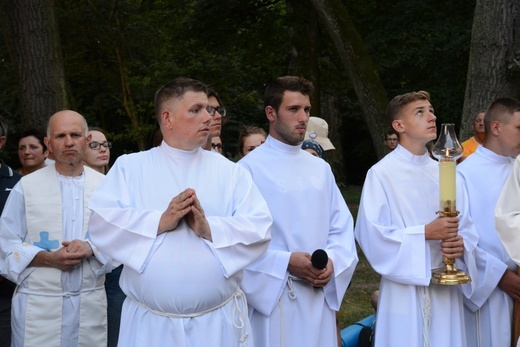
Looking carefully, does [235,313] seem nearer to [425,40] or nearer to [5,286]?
[5,286]

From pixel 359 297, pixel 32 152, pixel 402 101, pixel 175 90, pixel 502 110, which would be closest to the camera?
pixel 175 90

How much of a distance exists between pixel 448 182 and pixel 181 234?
5.85 ft

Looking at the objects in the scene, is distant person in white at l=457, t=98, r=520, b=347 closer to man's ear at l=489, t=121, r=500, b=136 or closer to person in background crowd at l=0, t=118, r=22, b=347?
man's ear at l=489, t=121, r=500, b=136

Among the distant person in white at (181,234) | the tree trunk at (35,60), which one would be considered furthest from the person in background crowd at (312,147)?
the tree trunk at (35,60)

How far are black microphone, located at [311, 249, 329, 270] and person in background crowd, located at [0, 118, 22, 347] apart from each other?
247cm

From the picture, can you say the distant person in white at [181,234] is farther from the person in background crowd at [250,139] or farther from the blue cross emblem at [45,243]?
the person in background crowd at [250,139]

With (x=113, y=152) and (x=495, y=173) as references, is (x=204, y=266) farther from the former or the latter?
(x=113, y=152)

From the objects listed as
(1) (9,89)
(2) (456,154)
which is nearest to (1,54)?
(1) (9,89)

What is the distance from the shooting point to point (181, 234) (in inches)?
197

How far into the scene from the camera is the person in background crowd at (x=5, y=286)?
21.4ft

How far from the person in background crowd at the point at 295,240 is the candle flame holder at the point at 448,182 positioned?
2.33ft

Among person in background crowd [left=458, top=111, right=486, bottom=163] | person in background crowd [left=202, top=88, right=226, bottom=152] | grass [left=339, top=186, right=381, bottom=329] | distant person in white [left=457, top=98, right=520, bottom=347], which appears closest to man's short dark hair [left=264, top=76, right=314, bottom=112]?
person in background crowd [left=202, top=88, right=226, bottom=152]

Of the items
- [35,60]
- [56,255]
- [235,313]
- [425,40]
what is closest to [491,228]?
[235,313]

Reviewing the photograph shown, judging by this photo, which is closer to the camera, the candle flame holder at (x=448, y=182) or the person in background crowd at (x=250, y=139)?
the candle flame holder at (x=448, y=182)
